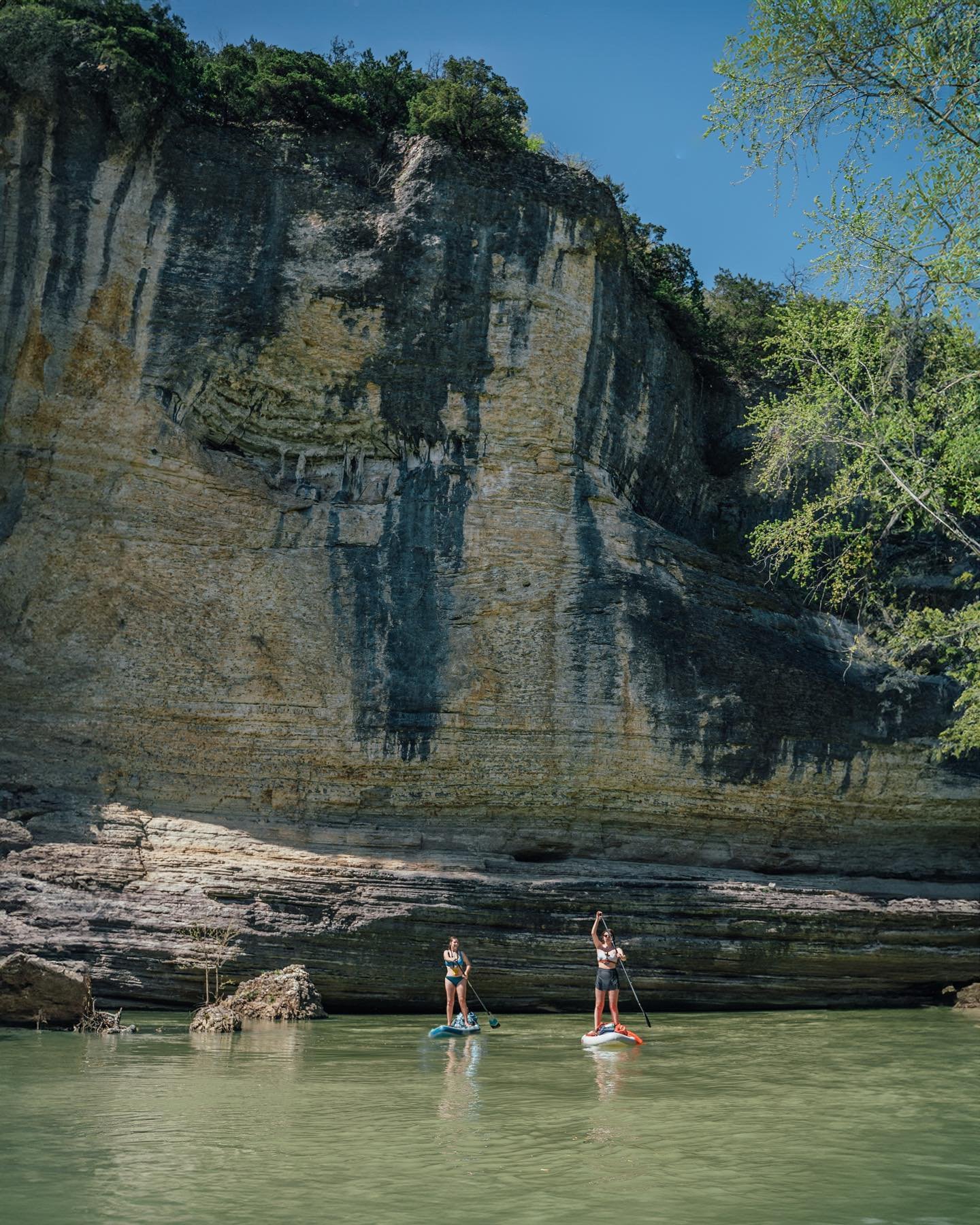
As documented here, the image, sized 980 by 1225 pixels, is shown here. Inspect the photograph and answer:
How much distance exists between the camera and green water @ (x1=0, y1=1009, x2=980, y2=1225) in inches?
215

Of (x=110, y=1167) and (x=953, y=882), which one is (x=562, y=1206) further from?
(x=953, y=882)

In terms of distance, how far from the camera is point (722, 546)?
885 inches

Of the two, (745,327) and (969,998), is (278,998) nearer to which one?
(969,998)

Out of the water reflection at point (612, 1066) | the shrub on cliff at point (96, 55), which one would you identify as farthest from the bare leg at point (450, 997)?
the shrub on cliff at point (96, 55)

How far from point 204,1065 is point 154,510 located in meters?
9.40

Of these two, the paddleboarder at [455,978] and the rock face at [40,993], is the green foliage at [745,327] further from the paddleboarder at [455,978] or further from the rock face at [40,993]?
the rock face at [40,993]

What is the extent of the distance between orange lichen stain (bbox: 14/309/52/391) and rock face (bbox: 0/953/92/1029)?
28.4 feet

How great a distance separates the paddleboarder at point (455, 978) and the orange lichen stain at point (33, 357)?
10320 millimetres

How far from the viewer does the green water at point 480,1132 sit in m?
5.46

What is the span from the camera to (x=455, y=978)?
523 inches

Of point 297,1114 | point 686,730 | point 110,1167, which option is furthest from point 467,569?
point 110,1167

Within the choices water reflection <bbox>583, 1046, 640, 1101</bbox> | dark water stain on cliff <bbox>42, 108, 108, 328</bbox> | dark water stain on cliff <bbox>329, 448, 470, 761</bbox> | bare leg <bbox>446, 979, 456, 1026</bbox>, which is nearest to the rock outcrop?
water reflection <bbox>583, 1046, 640, 1101</bbox>

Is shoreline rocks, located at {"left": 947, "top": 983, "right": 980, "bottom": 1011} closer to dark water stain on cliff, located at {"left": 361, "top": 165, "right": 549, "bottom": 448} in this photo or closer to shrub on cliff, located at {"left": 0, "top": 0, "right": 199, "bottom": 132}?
dark water stain on cliff, located at {"left": 361, "top": 165, "right": 549, "bottom": 448}

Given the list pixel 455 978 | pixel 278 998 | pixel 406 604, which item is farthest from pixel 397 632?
pixel 278 998
